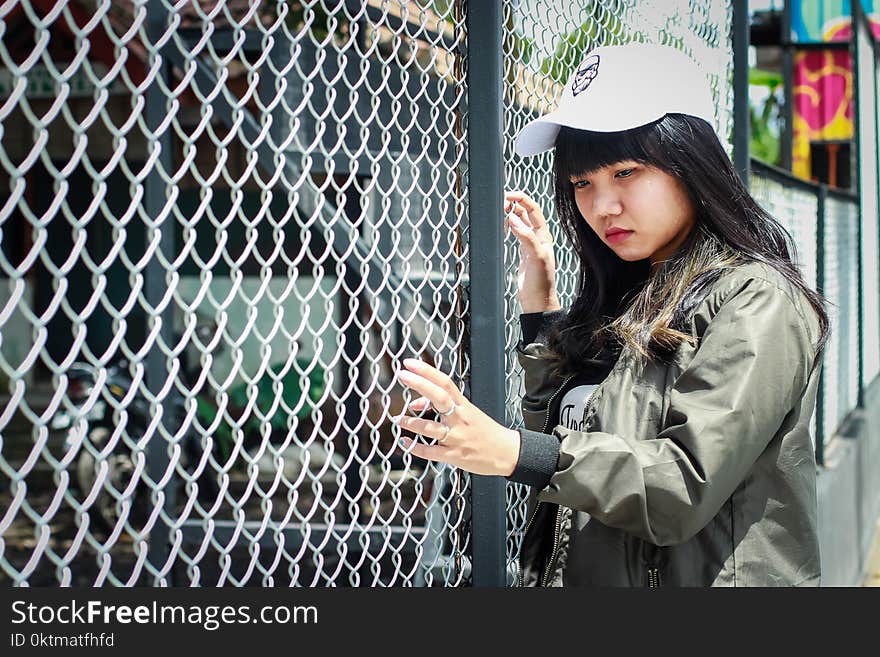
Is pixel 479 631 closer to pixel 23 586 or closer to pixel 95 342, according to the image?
pixel 23 586

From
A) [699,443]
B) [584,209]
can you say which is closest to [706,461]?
[699,443]

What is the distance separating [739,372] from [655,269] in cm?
44

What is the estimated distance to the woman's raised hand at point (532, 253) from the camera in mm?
2150

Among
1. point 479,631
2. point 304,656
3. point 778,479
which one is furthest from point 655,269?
point 304,656

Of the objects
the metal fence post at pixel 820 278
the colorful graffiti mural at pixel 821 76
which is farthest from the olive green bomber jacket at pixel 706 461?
the colorful graffiti mural at pixel 821 76

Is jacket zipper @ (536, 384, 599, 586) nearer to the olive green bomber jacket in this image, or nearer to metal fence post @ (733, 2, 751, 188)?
the olive green bomber jacket

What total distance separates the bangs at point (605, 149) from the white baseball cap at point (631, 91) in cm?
4

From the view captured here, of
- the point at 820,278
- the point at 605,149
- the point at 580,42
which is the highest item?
the point at 580,42

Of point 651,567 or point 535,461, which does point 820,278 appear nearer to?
point 651,567

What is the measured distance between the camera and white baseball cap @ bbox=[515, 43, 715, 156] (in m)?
1.76

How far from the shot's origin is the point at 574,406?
1.97 meters

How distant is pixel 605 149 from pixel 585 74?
20 centimetres

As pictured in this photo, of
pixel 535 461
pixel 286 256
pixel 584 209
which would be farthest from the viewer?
pixel 286 256

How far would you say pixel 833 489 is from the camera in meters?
4.96
